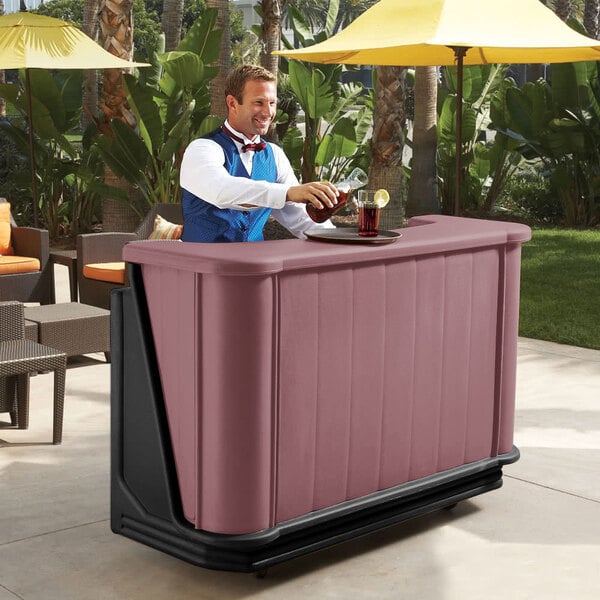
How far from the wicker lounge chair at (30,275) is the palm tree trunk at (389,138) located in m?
6.25

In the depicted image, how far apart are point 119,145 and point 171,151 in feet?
1.88

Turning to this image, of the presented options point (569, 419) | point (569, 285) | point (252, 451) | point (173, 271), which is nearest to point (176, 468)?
point (252, 451)

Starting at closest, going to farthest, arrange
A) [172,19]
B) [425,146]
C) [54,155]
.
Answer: [54,155]
[425,146]
[172,19]

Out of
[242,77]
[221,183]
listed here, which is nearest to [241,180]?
[221,183]

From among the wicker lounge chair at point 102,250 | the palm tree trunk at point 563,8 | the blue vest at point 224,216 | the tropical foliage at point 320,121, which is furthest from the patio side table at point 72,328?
the palm tree trunk at point 563,8

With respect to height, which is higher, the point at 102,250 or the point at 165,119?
the point at 165,119

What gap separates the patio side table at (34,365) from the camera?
6379mm

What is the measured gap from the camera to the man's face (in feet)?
16.6

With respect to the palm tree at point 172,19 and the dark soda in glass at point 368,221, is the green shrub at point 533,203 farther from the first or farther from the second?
the dark soda in glass at point 368,221

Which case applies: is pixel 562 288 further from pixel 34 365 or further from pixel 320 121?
pixel 34 365

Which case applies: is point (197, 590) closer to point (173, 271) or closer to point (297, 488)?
point (297, 488)

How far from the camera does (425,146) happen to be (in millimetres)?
16359

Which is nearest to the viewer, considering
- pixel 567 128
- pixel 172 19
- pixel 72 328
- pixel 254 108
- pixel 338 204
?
pixel 338 204

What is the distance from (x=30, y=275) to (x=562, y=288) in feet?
17.8
